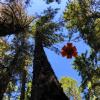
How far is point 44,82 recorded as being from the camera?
13219 millimetres

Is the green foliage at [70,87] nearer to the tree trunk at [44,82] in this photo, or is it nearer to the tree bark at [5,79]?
the tree bark at [5,79]

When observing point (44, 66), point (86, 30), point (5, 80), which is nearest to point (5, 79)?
point (5, 80)

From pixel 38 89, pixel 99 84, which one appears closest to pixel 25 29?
pixel 38 89

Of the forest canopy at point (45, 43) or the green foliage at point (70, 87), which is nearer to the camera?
the forest canopy at point (45, 43)

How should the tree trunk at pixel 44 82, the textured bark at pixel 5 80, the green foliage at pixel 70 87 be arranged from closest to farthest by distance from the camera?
the tree trunk at pixel 44 82 → the textured bark at pixel 5 80 → the green foliage at pixel 70 87

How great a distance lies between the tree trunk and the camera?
12.7 m

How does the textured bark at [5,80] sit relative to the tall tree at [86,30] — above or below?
below

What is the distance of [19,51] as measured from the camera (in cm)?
1523

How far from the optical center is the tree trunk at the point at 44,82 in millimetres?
12745

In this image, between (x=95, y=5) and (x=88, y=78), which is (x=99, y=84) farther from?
(x=95, y=5)

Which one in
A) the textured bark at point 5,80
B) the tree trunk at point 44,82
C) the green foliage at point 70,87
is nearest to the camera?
the tree trunk at point 44,82

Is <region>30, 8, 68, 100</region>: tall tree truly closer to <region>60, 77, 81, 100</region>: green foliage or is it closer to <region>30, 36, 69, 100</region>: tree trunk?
<region>30, 36, 69, 100</region>: tree trunk

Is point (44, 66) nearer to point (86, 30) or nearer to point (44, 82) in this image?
point (44, 82)

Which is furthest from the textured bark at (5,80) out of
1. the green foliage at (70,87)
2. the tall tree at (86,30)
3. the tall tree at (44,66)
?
the green foliage at (70,87)
